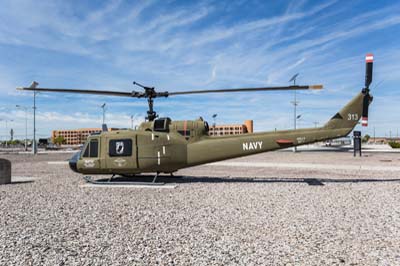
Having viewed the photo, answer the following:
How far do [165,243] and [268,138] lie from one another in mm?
7459

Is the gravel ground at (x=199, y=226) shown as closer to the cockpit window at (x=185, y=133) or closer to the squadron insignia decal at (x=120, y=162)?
the squadron insignia decal at (x=120, y=162)

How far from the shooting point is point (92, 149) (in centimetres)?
1155

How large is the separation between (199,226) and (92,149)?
7353 millimetres

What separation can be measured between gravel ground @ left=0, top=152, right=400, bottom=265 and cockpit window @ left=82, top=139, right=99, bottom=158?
2006 millimetres

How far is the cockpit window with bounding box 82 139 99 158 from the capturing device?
1149 cm

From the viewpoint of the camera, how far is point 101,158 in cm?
1141

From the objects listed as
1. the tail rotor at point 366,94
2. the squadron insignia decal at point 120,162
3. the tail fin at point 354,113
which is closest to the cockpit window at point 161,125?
the squadron insignia decal at point 120,162

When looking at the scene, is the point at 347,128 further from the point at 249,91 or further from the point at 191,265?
the point at 191,265

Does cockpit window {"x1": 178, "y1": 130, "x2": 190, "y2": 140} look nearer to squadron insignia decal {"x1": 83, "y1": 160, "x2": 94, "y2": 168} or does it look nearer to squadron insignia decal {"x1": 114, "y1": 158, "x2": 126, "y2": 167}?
squadron insignia decal {"x1": 114, "y1": 158, "x2": 126, "y2": 167}

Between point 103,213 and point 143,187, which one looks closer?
point 103,213

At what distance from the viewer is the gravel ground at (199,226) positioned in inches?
170

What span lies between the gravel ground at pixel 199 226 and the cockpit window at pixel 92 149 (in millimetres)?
2006

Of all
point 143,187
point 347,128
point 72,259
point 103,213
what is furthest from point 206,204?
point 347,128

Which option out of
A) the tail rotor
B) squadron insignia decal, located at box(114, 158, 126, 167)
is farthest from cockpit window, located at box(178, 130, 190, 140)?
the tail rotor
